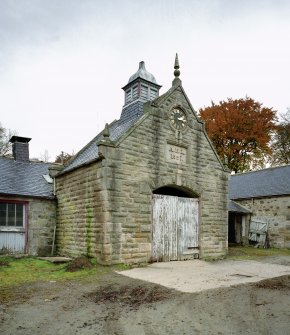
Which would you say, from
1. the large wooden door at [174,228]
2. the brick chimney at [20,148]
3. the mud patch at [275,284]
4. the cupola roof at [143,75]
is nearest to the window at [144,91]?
the cupola roof at [143,75]

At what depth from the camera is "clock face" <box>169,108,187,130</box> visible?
14.5 meters

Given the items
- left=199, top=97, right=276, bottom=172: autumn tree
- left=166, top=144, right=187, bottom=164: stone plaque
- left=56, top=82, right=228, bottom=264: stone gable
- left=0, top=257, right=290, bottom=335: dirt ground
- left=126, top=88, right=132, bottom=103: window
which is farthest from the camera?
left=199, top=97, right=276, bottom=172: autumn tree

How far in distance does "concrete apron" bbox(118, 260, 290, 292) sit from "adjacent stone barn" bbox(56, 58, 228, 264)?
101 cm

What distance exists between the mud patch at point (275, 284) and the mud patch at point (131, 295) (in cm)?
263

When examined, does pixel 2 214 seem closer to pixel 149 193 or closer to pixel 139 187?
pixel 139 187

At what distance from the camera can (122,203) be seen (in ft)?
40.0

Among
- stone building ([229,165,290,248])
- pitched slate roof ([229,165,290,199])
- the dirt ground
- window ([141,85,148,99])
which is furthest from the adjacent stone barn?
pitched slate roof ([229,165,290,199])

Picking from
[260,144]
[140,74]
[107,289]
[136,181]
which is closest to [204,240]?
[136,181]

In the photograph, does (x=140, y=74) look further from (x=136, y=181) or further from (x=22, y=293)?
(x=22, y=293)

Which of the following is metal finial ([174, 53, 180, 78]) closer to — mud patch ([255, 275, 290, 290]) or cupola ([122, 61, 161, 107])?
cupola ([122, 61, 161, 107])

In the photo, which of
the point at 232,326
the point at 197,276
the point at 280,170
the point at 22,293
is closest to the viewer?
the point at 232,326

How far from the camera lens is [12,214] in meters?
14.4

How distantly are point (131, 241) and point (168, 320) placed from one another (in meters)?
6.36

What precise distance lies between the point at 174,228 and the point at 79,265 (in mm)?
4449
